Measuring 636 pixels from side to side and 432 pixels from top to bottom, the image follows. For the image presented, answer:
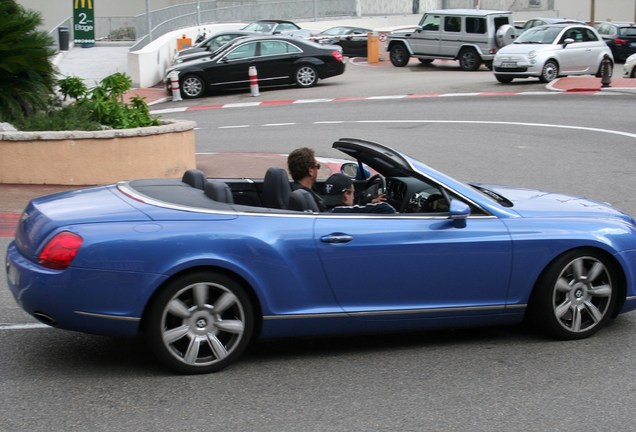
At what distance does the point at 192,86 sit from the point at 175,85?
78 centimetres

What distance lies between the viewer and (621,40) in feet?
135

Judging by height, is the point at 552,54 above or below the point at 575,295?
above

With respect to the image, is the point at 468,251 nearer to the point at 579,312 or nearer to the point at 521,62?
the point at 579,312

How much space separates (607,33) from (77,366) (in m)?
39.6

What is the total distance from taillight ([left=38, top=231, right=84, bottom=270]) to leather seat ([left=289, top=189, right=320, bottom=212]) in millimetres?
1391

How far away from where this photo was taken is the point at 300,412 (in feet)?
17.7

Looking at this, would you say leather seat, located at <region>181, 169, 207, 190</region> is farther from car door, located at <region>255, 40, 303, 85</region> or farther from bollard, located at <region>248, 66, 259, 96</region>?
car door, located at <region>255, 40, 303, 85</region>

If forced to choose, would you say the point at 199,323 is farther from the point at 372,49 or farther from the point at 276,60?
the point at 372,49

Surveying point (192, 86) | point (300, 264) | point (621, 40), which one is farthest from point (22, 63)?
point (621, 40)

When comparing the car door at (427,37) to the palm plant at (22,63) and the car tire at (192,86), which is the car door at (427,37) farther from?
the palm plant at (22,63)

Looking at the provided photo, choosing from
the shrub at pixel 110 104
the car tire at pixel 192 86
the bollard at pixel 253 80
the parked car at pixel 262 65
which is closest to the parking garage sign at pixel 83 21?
the parked car at pixel 262 65

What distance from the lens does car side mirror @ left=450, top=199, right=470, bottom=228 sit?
6281mm

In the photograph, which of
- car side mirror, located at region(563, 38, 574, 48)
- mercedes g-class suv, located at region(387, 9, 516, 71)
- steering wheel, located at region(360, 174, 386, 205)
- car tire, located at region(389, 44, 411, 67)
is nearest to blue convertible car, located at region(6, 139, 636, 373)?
steering wheel, located at region(360, 174, 386, 205)

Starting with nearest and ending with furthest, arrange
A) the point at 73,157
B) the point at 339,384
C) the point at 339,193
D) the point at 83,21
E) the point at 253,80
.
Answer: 1. the point at 339,384
2. the point at 339,193
3. the point at 73,157
4. the point at 253,80
5. the point at 83,21
